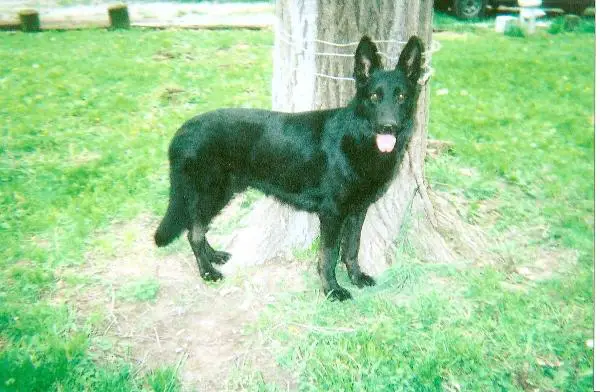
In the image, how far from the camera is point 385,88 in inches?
106

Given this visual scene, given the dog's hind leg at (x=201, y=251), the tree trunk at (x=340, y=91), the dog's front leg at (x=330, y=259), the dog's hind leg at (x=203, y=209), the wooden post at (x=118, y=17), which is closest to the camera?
the tree trunk at (x=340, y=91)

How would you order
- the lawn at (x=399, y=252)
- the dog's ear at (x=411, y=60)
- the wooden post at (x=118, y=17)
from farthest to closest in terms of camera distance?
the wooden post at (x=118, y=17) → the dog's ear at (x=411, y=60) → the lawn at (x=399, y=252)

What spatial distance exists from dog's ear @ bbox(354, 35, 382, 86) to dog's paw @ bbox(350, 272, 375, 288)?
4.68 feet

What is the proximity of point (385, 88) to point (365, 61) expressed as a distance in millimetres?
211

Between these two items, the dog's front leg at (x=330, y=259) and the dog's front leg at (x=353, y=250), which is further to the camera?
the dog's front leg at (x=353, y=250)

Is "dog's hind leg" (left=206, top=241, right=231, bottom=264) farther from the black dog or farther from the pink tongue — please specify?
the pink tongue

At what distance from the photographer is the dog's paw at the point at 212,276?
3.38 m

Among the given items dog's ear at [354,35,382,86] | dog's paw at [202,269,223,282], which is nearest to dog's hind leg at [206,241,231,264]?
dog's paw at [202,269,223,282]

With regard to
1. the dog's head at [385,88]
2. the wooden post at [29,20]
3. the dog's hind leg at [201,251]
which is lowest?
the dog's hind leg at [201,251]

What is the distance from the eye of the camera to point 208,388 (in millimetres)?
2518

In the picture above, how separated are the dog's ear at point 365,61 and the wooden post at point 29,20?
1045cm

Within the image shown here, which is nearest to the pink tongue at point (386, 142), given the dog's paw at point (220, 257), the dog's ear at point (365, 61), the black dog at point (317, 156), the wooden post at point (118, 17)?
the black dog at point (317, 156)

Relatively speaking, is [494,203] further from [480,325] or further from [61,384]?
[61,384]

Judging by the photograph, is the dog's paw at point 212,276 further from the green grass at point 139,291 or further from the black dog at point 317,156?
the green grass at point 139,291
